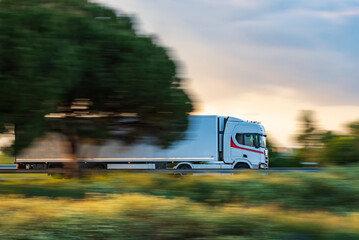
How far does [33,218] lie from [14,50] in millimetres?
5414

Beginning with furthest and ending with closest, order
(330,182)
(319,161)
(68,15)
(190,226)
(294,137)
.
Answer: (294,137) → (319,161) → (68,15) → (330,182) → (190,226)

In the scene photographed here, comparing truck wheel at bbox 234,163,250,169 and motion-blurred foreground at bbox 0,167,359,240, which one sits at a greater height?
motion-blurred foreground at bbox 0,167,359,240

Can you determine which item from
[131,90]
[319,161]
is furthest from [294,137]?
[131,90]

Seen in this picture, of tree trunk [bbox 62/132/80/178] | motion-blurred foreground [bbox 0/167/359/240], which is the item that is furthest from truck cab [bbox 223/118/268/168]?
motion-blurred foreground [bbox 0/167/359/240]

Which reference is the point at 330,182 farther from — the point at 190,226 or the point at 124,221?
the point at 124,221

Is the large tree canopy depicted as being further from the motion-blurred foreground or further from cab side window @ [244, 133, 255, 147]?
cab side window @ [244, 133, 255, 147]

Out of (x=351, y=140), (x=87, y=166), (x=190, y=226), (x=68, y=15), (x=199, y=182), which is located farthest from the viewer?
(x=87, y=166)

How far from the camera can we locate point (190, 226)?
5328mm

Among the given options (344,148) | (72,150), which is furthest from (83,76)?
(344,148)

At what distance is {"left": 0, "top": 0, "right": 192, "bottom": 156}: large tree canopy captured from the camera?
984 cm

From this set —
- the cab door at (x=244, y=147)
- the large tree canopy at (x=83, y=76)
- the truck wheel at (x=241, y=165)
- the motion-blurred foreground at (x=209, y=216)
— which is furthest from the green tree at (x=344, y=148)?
the truck wheel at (x=241, y=165)

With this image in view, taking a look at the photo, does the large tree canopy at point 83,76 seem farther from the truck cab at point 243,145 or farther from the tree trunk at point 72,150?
the truck cab at point 243,145

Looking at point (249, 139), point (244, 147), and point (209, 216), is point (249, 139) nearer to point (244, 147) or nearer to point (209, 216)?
point (244, 147)

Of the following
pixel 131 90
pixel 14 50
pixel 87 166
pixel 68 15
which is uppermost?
pixel 68 15
